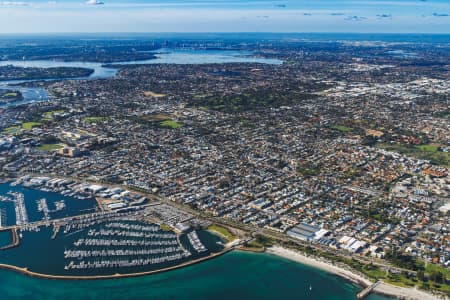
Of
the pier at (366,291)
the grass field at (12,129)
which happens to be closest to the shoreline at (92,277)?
the pier at (366,291)

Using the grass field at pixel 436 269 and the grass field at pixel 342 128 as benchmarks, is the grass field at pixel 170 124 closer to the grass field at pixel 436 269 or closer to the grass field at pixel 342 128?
the grass field at pixel 342 128

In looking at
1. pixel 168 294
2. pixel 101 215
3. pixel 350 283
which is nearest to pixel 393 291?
pixel 350 283

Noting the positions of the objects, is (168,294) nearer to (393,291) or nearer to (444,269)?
(393,291)

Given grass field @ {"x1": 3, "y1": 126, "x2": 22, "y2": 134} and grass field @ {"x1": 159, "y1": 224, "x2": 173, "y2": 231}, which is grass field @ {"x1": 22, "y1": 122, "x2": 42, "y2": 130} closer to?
grass field @ {"x1": 3, "y1": 126, "x2": 22, "y2": 134}

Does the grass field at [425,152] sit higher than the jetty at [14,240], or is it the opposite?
the grass field at [425,152]

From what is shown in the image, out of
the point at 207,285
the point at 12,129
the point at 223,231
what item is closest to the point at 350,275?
the point at 207,285

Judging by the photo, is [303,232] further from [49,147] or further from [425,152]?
[49,147]

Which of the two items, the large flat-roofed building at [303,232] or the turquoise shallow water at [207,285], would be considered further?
the large flat-roofed building at [303,232]

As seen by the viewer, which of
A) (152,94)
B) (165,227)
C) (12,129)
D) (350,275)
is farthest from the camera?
(152,94)
